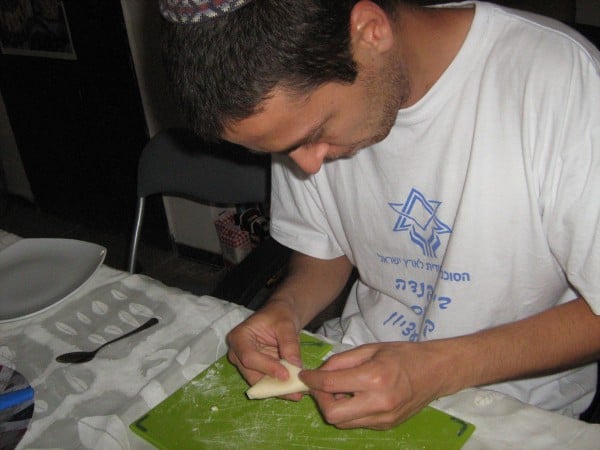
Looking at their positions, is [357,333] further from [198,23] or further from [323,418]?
[198,23]

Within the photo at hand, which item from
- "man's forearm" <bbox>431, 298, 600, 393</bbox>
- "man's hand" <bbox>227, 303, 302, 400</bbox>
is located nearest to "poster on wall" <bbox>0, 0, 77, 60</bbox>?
"man's hand" <bbox>227, 303, 302, 400</bbox>

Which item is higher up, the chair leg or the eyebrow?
the eyebrow

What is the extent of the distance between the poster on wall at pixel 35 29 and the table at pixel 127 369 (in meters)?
2.13

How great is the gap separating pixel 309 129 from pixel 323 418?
0.39 metres

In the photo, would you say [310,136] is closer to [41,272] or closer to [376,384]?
[376,384]

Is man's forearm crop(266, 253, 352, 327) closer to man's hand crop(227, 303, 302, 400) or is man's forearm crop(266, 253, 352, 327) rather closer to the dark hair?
man's hand crop(227, 303, 302, 400)

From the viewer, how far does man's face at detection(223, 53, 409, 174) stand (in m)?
0.73

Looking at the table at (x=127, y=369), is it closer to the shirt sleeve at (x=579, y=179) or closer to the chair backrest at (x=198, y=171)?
the shirt sleeve at (x=579, y=179)

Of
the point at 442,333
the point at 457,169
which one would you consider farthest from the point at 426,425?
the point at 457,169

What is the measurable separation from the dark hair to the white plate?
1.68 feet

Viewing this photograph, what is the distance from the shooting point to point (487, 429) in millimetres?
718

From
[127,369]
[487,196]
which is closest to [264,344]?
[127,369]

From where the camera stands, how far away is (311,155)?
0.81m

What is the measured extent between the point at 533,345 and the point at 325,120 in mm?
441
